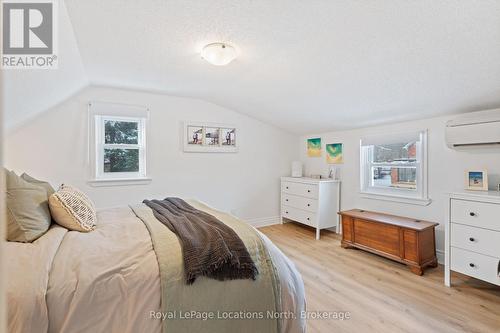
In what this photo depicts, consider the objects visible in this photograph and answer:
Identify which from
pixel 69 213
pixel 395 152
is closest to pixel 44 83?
pixel 69 213

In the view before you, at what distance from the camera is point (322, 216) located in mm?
3812

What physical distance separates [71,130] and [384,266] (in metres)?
4.03

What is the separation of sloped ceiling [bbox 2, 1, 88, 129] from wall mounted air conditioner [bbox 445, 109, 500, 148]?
11.5 feet

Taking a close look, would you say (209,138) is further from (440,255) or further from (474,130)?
(440,255)

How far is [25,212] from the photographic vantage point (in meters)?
1.45

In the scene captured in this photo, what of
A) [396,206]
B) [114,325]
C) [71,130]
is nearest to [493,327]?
[396,206]

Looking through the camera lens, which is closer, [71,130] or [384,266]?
[384,266]

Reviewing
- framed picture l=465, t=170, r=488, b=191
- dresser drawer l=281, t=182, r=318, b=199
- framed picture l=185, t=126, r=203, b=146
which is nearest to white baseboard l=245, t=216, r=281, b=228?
dresser drawer l=281, t=182, r=318, b=199

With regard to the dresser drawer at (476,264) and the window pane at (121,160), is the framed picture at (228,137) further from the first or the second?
the dresser drawer at (476,264)

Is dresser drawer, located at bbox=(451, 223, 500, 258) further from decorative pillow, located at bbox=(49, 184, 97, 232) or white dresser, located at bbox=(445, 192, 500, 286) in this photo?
decorative pillow, located at bbox=(49, 184, 97, 232)

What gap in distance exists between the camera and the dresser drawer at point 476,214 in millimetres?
2047

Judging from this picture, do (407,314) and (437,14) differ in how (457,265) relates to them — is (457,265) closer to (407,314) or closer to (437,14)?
(407,314)

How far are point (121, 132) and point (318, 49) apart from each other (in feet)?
9.14

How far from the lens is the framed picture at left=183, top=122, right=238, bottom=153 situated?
151 inches
